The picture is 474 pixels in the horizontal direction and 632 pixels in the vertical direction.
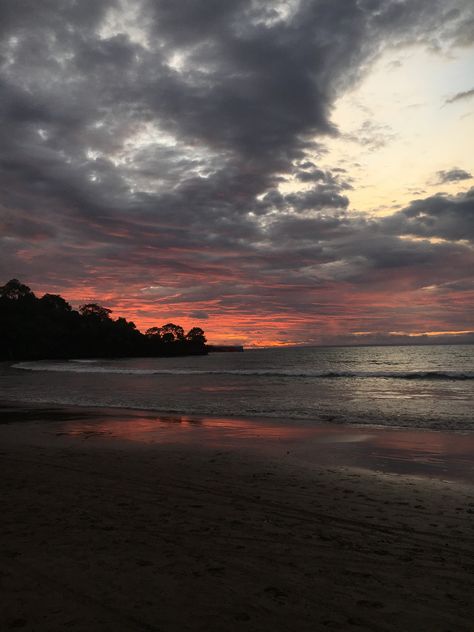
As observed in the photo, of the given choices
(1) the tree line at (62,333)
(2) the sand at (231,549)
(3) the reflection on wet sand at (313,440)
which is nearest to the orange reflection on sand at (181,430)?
(3) the reflection on wet sand at (313,440)

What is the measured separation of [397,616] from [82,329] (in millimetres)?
141650

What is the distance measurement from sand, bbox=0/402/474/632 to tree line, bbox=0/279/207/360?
11333 centimetres

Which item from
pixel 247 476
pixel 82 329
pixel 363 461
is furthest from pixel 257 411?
pixel 82 329

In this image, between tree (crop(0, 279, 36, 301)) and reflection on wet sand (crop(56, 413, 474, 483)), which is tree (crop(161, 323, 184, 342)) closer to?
tree (crop(0, 279, 36, 301))

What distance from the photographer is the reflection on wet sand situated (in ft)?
33.0

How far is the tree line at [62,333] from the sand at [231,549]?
11333 cm

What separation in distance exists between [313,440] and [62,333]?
128 meters

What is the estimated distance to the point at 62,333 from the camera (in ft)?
424

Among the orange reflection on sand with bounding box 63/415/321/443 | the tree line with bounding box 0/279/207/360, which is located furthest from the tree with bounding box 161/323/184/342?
the orange reflection on sand with bounding box 63/415/321/443

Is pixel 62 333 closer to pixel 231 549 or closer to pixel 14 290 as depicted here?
pixel 14 290

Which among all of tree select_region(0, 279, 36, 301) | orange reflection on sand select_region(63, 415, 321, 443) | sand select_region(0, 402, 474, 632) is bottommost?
orange reflection on sand select_region(63, 415, 321, 443)

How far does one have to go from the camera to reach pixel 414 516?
6340 mm

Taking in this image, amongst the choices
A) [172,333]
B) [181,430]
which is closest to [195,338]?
[172,333]

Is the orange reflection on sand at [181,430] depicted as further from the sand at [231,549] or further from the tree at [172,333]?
Answer: the tree at [172,333]
